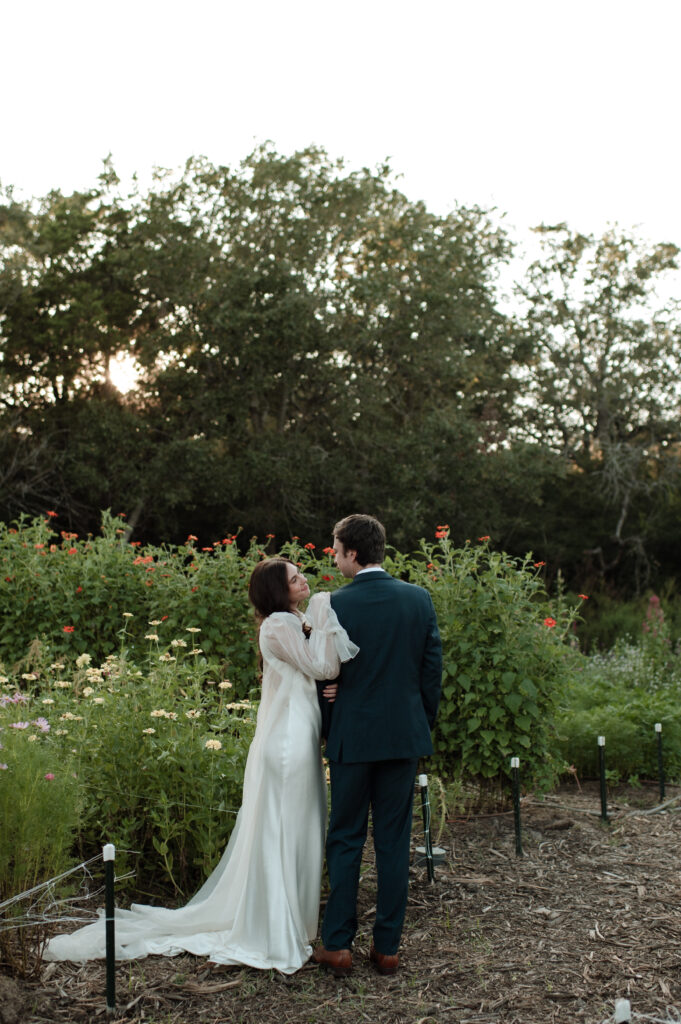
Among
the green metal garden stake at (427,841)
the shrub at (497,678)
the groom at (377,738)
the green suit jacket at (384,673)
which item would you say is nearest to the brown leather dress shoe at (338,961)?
the groom at (377,738)

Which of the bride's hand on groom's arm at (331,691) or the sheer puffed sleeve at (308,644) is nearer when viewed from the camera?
the sheer puffed sleeve at (308,644)

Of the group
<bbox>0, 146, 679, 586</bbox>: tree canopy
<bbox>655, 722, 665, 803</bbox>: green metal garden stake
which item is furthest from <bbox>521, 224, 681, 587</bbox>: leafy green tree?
<bbox>655, 722, 665, 803</bbox>: green metal garden stake

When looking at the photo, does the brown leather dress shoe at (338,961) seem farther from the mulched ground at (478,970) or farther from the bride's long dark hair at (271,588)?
the bride's long dark hair at (271,588)

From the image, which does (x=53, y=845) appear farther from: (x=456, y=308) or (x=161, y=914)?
(x=456, y=308)

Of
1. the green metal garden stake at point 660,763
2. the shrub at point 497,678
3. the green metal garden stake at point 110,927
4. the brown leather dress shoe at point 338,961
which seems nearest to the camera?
the green metal garden stake at point 110,927

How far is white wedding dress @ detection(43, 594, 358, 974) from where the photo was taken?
354 cm

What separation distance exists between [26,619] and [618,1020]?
6.22m

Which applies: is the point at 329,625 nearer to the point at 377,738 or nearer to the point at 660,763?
the point at 377,738

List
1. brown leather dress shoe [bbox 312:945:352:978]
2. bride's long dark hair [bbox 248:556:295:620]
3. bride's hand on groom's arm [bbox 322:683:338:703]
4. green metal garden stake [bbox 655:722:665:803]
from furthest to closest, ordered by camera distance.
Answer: green metal garden stake [bbox 655:722:665:803] < bride's long dark hair [bbox 248:556:295:620] < bride's hand on groom's arm [bbox 322:683:338:703] < brown leather dress shoe [bbox 312:945:352:978]

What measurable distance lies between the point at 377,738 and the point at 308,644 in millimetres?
438

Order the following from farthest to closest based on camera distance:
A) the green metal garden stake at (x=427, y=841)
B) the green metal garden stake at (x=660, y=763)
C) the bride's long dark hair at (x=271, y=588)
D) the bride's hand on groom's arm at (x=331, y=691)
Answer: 1. the green metal garden stake at (x=660, y=763)
2. the green metal garden stake at (x=427, y=841)
3. the bride's long dark hair at (x=271, y=588)
4. the bride's hand on groom's arm at (x=331, y=691)

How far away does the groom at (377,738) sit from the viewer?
3512 millimetres

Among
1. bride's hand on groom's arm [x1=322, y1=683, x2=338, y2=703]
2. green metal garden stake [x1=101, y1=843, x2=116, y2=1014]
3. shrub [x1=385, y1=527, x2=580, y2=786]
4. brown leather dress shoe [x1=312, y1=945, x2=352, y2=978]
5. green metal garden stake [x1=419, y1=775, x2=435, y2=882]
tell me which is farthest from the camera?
shrub [x1=385, y1=527, x2=580, y2=786]

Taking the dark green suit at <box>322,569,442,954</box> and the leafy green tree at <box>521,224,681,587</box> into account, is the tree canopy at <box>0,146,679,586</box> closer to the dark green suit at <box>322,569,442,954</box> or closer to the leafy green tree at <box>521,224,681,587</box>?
the leafy green tree at <box>521,224,681,587</box>
